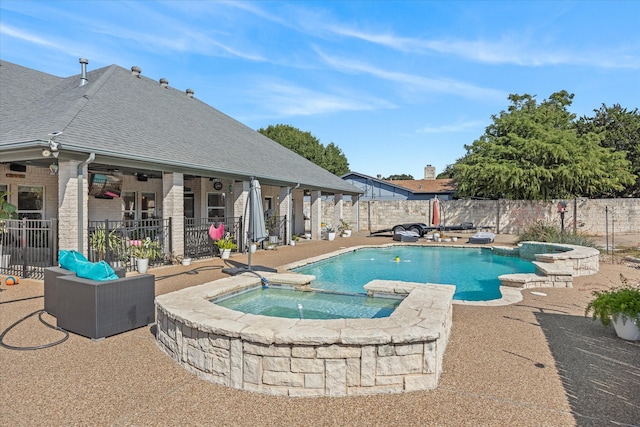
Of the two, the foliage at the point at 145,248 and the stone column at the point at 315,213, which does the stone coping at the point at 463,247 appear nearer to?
the foliage at the point at 145,248

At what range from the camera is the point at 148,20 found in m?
11.0

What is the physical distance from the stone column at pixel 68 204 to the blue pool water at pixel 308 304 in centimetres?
467

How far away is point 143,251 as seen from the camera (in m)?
9.88

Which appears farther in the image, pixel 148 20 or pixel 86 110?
pixel 148 20

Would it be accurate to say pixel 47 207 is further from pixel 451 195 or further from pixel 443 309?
pixel 451 195

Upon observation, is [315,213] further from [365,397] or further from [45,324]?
[365,397]

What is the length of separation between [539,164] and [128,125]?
23.9m

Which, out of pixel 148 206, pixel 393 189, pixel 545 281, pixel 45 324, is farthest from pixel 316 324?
pixel 393 189

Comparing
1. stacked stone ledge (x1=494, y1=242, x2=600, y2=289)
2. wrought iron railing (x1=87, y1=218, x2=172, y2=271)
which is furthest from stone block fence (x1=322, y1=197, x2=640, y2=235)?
wrought iron railing (x1=87, y1=218, x2=172, y2=271)

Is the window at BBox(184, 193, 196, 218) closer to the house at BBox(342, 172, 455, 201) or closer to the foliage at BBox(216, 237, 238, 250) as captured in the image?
the foliage at BBox(216, 237, 238, 250)

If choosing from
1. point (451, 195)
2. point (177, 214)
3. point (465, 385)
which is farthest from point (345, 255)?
point (451, 195)

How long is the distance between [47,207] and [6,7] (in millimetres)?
5673

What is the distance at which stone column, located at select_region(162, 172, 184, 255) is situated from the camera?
10.9m

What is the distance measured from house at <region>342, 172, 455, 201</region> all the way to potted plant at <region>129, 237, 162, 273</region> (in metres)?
28.5
